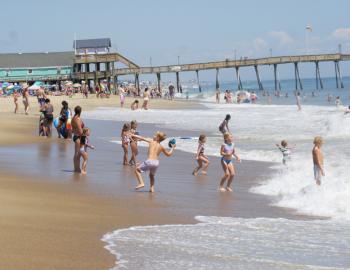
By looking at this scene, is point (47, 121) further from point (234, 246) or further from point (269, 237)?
point (234, 246)

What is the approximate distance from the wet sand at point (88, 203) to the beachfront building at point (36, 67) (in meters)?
55.9

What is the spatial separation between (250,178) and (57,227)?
6490mm

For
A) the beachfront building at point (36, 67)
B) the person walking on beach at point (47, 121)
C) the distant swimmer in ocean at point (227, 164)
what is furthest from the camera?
the beachfront building at point (36, 67)

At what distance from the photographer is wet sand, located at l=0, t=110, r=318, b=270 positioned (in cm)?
602

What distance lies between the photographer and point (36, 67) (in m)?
71.2

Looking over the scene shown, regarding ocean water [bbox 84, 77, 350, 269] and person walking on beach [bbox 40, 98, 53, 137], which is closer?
ocean water [bbox 84, 77, 350, 269]

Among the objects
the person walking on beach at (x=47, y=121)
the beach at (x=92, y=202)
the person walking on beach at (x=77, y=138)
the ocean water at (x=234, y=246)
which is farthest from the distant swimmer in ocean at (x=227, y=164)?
the person walking on beach at (x=47, y=121)

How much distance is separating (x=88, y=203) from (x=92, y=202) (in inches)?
5.1

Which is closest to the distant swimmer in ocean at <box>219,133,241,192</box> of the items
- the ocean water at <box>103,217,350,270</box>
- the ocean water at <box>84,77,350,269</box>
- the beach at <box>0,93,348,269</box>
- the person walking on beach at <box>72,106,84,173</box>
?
→ the beach at <box>0,93,348,269</box>

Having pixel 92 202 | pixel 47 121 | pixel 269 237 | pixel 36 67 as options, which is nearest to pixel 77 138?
pixel 92 202

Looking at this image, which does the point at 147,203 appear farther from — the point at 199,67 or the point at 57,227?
the point at 199,67

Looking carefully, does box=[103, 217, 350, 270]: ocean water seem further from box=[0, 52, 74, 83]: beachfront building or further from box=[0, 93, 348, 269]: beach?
box=[0, 52, 74, 83]: beachfront building

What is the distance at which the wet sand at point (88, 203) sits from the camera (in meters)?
6.02

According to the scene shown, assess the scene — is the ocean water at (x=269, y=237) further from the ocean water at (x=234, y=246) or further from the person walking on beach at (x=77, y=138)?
the person walking on beach at (x=77, y=138)
